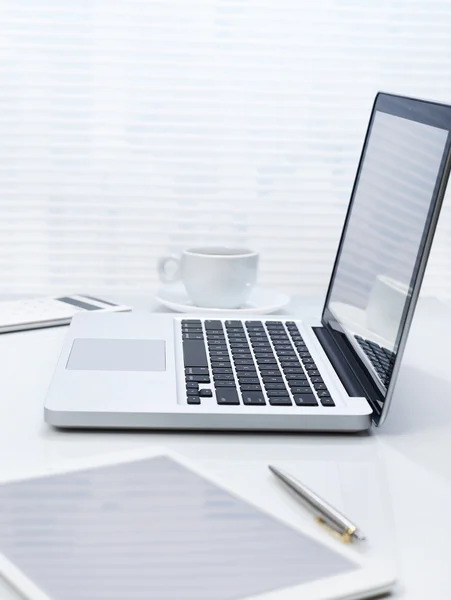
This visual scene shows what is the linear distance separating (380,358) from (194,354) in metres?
0.21

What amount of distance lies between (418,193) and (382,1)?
1.25 meters

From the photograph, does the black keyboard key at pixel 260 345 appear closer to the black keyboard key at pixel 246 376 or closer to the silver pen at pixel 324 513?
the black keyboard key at pixel 246 376

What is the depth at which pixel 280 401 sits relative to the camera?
809 mm

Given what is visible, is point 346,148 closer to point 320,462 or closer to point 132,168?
point 132,168

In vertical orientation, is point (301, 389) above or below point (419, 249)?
below

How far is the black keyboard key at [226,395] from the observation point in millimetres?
806

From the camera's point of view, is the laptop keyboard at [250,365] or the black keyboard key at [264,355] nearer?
the laptop keyboard at [250,365]

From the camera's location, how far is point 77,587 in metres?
0.50

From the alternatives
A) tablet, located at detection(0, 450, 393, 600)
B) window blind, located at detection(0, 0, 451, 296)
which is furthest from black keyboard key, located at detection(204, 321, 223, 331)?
window blind, located at detection(0, 0, 451, 296)

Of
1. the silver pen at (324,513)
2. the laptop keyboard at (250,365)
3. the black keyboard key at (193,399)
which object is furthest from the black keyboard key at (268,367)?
the silver pen at (324,513)

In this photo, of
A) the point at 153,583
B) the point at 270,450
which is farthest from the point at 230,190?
the point at 153,583

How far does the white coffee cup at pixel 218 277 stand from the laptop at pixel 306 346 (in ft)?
0.42

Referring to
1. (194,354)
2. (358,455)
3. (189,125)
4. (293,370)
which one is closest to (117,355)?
(194,354)

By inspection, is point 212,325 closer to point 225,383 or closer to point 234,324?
point 234,324
